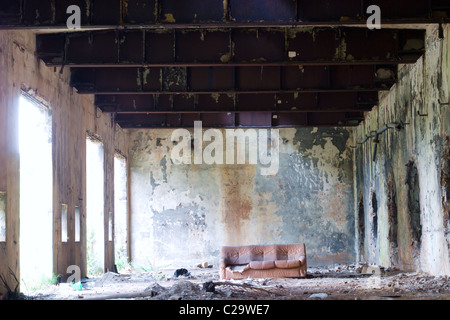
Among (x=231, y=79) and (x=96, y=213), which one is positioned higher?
(x=231, y=79)

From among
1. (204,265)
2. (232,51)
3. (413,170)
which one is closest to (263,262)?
(413,170)

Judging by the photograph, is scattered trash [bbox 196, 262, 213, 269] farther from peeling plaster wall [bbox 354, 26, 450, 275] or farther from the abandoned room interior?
peeling plaster wall [bbox 354, 26, 450, 275]

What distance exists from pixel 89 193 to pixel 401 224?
364 inches

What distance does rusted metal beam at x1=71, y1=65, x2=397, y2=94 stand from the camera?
52.5ft

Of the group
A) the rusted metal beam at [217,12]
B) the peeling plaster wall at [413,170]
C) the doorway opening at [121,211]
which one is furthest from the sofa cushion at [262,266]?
the doorway opening at [121,211]

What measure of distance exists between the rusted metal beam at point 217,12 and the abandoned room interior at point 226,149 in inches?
1.0

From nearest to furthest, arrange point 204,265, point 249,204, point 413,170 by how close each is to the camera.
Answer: point 413,170 → point 204,265 → point 249,204

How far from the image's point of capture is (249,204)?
2336cm

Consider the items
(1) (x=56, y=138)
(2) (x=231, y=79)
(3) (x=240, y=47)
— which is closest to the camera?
(3) (x=240, y=47)

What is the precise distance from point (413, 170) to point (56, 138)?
835cm

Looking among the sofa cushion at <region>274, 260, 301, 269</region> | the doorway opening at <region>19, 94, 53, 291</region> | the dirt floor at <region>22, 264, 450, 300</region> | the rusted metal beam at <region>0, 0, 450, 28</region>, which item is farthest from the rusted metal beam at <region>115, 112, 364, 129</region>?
the rusted metal beam at <region>0, 0, 450, 28</region>

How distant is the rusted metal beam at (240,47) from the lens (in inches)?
540

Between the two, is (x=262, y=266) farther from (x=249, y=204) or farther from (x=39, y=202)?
(x=249, y=204)
